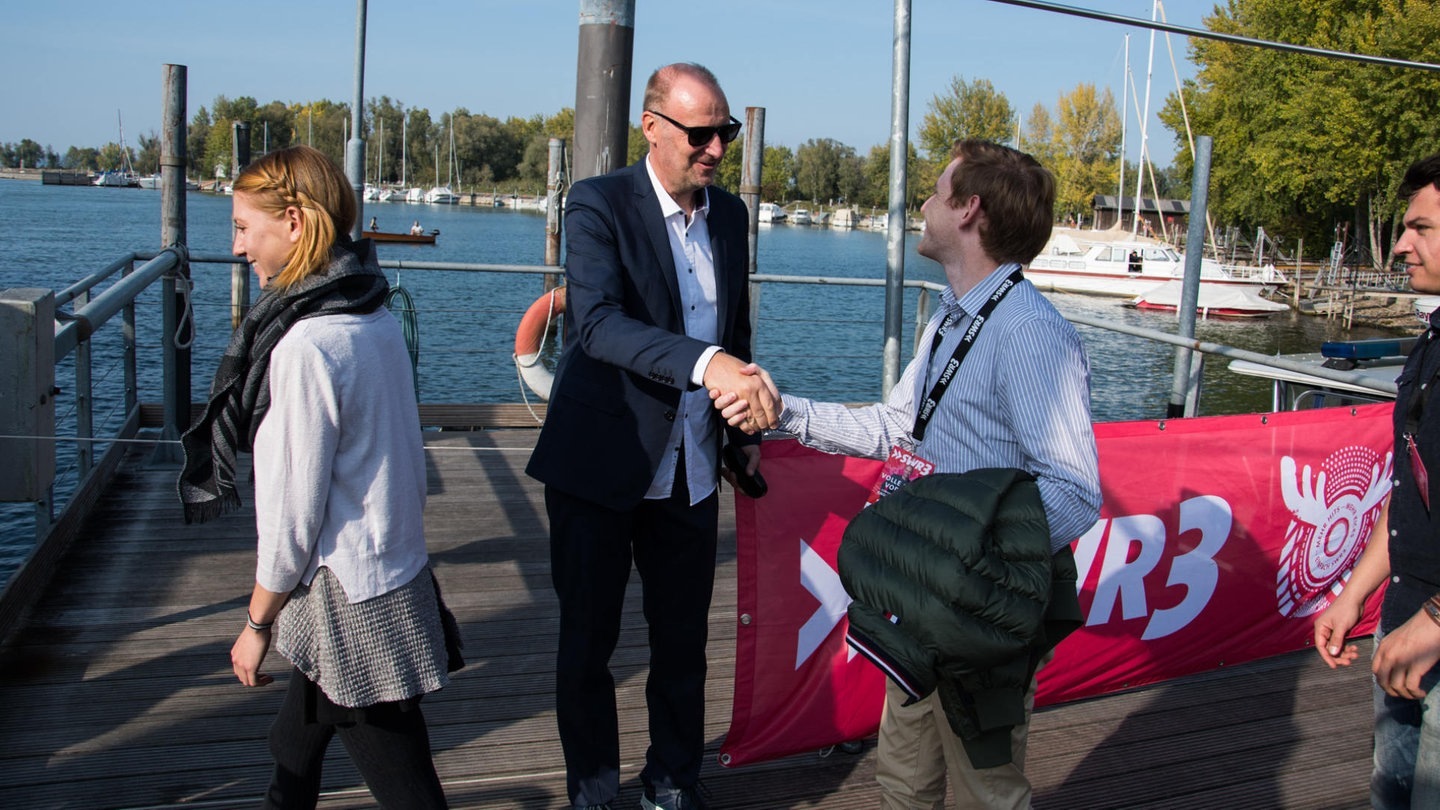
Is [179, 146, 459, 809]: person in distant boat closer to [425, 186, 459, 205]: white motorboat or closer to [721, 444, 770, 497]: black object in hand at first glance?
[721, 444, 770, 497]: black object in hand

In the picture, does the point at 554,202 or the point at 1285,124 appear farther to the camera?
the point at 1285,124

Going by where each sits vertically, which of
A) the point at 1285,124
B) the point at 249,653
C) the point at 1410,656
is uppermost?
the point at 1285,124

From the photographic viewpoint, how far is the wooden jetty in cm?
286

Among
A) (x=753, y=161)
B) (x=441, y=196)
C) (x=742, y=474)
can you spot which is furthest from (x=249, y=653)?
(x=441, y=196)

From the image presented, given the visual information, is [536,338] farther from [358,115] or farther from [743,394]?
[358,115]

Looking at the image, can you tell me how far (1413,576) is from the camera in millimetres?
2029

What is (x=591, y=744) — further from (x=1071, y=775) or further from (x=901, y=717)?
(x=1071, y=775)

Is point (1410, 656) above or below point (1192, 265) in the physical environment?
below

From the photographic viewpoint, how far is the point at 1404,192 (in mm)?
2125

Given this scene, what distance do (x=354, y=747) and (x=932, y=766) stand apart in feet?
3.84

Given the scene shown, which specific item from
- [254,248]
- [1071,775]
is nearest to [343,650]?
[254,248]

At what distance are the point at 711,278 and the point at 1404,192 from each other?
4.79 feet

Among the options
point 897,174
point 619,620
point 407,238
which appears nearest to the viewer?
point 619,620

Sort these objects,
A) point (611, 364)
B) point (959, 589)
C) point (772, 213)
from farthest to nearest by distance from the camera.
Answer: point (772, 213)
point (611, 364)
point (959, 589)
